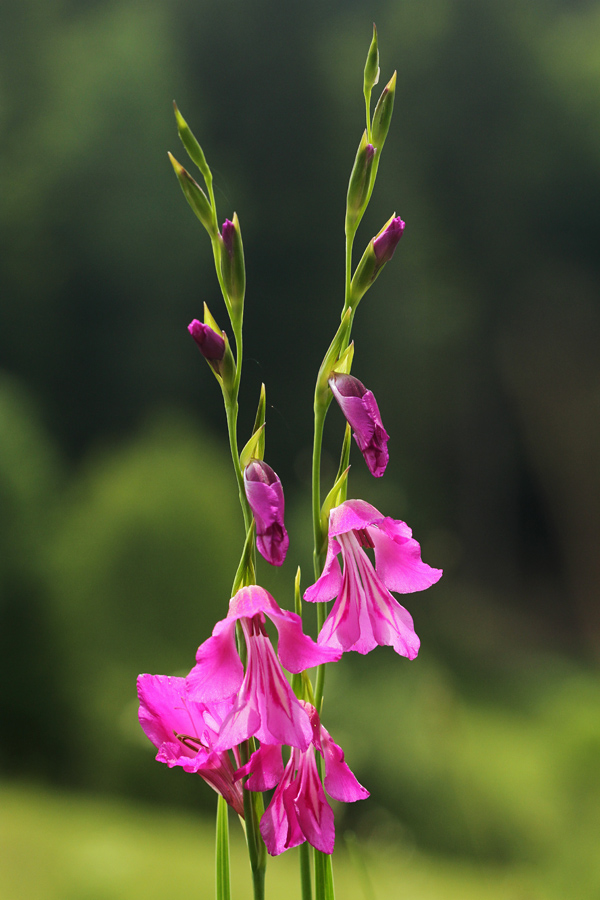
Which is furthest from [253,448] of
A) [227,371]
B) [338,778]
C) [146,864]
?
[146,864]

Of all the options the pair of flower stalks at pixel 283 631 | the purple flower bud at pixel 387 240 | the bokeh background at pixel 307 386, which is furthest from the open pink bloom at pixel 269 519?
the bokeh background at pixel 307 386

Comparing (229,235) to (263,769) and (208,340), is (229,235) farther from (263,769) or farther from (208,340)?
(263,769)

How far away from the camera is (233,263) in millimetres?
295

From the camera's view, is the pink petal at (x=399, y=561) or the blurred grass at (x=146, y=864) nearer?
the pink petal at (x=399, y=561)

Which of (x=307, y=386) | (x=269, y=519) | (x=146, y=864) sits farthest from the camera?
(x=307, y=386)

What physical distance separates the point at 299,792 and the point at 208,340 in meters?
0.18

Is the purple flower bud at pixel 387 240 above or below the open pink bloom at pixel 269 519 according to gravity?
above

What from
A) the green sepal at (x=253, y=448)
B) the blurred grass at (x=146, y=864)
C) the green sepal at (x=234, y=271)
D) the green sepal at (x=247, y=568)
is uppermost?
the green sepal at (x=234, y=271)

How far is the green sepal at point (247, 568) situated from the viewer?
0.90ft

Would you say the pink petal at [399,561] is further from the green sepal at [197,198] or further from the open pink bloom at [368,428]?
the green sepal at [197,198]

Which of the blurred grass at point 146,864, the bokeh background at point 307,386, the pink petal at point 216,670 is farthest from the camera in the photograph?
the bokeh background at point 307,386

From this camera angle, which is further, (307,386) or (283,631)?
(307,386)

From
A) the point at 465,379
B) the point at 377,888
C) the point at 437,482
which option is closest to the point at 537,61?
the point at 465,379

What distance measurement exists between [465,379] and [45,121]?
0.92 metres
